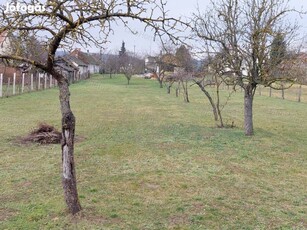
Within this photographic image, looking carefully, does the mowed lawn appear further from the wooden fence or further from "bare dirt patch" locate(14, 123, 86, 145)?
the wooden fence

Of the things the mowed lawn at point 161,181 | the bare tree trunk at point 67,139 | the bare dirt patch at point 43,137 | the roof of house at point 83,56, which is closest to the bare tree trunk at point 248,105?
the mowed lawn at point 161,181

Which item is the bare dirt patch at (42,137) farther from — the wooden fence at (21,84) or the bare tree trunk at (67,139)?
the wooden fence at (21,84)

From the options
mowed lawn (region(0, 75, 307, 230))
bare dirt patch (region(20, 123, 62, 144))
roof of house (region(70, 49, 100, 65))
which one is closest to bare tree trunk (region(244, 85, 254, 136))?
mowed lawn (region(0, 75, 307, 230))

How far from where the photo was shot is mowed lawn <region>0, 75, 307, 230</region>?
4227 millimetres

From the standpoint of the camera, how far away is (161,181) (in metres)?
5.79

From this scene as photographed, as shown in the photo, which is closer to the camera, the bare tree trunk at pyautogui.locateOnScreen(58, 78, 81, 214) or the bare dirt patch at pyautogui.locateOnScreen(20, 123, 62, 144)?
the bare tree trunk at pyautogui.locateOnScreen(58, 78, 81, 214)

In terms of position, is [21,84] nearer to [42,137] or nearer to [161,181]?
[42,137]

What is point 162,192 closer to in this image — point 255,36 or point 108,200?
point 108,200

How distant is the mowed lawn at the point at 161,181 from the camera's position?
4.23m

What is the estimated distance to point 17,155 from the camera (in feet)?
24.6

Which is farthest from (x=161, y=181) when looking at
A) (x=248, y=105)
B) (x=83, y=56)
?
(x=83, y=56)

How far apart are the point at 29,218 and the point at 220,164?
4.02 m

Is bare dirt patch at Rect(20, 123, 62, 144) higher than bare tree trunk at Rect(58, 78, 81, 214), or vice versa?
bare tree trunk at Rect(58, 78, 81, 214)

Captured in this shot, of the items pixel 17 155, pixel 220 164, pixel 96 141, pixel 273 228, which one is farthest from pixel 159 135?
pixel 273 228
